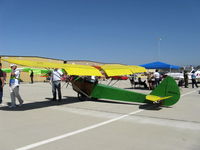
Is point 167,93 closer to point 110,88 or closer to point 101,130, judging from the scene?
point 110,88

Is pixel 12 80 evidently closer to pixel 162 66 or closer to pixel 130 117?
pixel 130 117

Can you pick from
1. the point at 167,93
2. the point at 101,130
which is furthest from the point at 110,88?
the point at 101,130

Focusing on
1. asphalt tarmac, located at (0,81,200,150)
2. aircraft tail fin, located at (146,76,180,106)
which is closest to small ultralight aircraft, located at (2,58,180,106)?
aircraft tail fin, located at (146,76,180,106)

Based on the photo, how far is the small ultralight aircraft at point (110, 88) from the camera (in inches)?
294

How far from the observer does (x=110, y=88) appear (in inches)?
355

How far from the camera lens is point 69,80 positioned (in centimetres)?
975

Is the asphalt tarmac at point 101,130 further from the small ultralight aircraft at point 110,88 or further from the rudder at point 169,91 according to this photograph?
the small ultralight aircraft at point 110,88

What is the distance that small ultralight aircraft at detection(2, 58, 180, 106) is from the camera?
747 centimetres

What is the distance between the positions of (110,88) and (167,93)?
2.54 m

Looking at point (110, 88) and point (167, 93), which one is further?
point (110, 88)

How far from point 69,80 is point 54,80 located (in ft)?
2.55

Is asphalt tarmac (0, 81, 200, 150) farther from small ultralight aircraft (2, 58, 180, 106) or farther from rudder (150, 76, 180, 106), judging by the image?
small ultralight aircraft (2, 58, 180, 106)

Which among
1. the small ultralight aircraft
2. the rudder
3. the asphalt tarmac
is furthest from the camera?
the small ultralight aircraft

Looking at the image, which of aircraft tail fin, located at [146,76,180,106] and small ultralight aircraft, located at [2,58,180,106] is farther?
small ultralight aircraft, located at [2,58,180,106]
